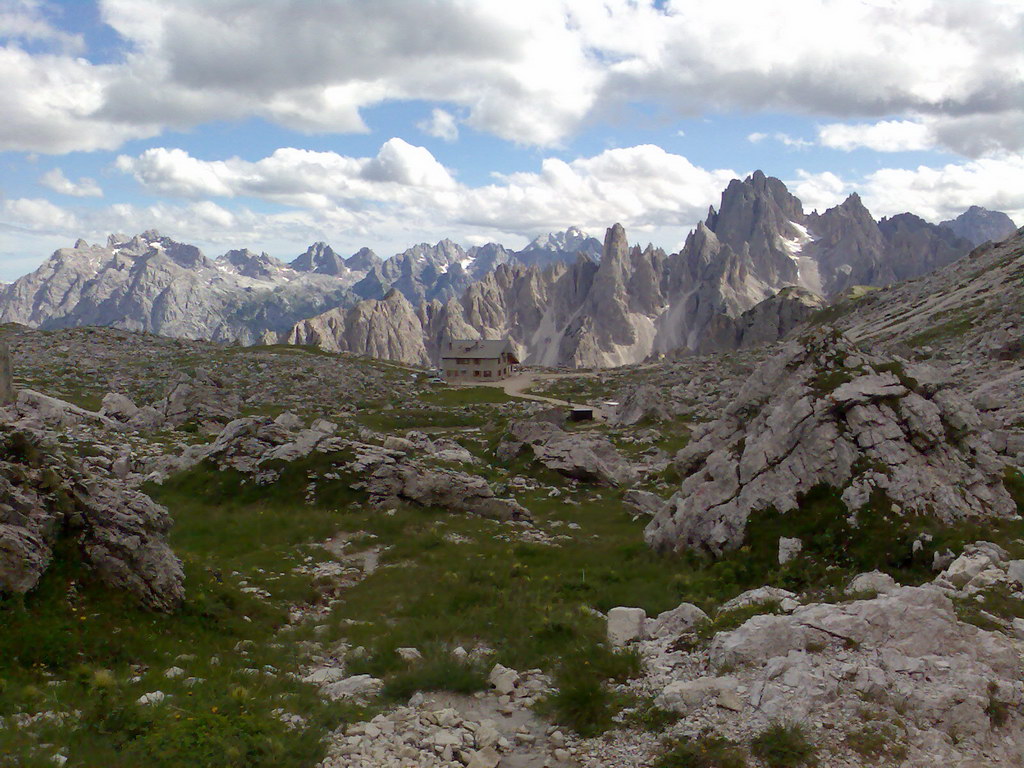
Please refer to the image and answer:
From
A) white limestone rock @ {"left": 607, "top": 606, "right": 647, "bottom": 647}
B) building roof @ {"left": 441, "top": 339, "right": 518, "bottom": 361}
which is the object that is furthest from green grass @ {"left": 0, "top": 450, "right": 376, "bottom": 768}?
building roof @ {"left": 441, "top": 339, "right": 518, "bottom": 361}

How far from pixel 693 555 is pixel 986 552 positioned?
24.0 feet

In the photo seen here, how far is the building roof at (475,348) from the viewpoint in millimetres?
116200

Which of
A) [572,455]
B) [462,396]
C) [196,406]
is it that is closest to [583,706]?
[572,455]

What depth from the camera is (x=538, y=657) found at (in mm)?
12672

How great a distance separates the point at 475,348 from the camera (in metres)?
118

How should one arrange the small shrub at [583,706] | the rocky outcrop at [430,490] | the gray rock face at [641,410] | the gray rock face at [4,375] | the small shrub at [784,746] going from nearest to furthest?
the small shrub at [784,746], the small shrub at [583,706], the rocky outcrop at [430,490], the gray rock face at [4,375], the gray rock face at [641,410]

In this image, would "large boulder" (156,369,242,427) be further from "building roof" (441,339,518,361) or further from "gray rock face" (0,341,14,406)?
"building roof" (441,339,518,361)

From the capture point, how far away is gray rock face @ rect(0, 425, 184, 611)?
511 inches

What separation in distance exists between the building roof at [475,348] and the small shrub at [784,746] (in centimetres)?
10759

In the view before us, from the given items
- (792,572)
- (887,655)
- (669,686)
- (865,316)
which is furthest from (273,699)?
(865,316)

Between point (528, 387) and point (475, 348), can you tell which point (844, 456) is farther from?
point (475, 348)

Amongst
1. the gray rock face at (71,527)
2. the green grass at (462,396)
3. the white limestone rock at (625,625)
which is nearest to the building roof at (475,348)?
the green grass at (462,396)

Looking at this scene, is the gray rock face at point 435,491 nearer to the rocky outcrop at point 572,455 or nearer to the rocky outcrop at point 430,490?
the rocky outcrop at point 430,490

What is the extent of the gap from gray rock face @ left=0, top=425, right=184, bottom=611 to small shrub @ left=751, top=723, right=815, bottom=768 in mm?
12758
